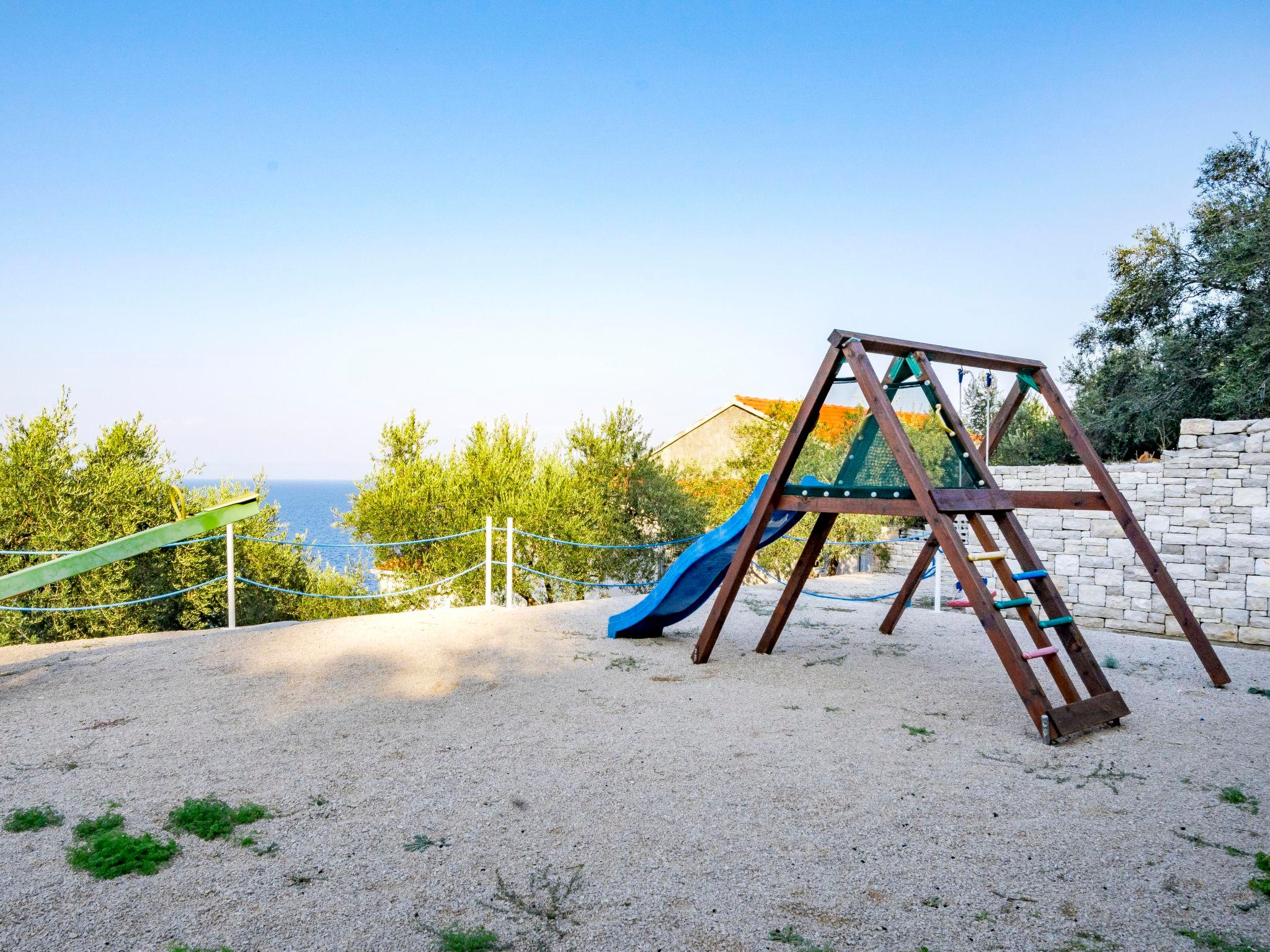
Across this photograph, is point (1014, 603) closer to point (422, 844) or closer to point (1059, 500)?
point (1059, 500)

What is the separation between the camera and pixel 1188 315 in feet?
42.7

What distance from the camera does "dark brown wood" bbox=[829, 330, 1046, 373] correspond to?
460cm

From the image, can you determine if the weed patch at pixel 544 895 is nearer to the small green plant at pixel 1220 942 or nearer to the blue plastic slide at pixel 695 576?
the small green plant at pixel 1220 942

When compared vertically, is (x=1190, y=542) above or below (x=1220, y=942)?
above

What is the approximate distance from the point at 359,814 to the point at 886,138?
10595 mm

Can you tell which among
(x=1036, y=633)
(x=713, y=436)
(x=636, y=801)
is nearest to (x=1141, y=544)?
(x=1036, y=633)

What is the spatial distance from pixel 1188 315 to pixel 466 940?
1539 centimetres

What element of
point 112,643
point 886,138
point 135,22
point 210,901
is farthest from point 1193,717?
point 135,22

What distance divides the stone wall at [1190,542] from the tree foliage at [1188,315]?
440cm

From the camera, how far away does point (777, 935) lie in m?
2.01

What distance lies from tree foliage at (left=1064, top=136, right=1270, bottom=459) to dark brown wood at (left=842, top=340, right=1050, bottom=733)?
949 cm

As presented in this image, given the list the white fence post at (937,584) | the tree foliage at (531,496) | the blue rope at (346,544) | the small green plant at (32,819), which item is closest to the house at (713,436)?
the tree foliage at (531,496)

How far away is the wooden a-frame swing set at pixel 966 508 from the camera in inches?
149

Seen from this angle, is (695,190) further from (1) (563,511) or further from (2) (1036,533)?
(2) (1036,533)
